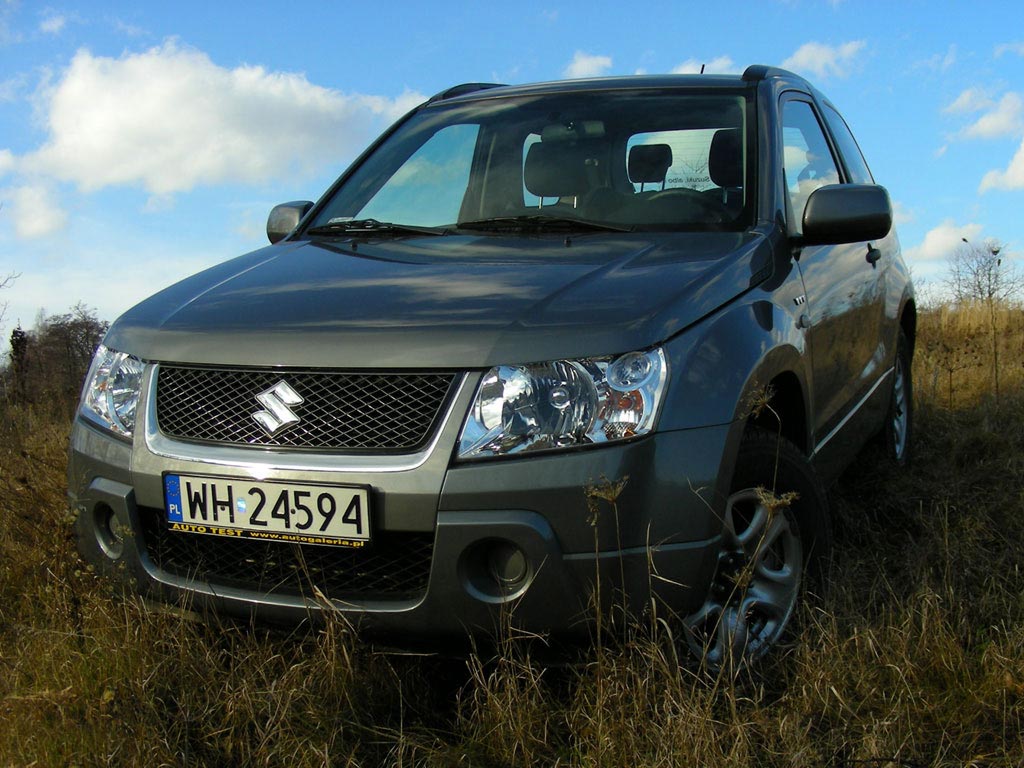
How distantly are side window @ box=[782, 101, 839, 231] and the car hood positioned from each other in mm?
602

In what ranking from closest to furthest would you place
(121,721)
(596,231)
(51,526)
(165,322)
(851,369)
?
(121,721) → (165,322) → (596,231) → (51,526) → (851,369)

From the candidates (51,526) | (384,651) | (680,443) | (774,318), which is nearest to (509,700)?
(384,651)

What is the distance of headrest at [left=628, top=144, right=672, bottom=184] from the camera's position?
345 centimetres

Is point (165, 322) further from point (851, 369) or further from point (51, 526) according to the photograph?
point (851, 369)

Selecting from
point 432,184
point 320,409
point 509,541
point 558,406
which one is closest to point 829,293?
point 432,184

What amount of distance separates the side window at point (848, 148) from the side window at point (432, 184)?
1.62 m

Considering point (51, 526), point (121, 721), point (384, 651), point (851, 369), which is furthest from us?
point (851, 369)

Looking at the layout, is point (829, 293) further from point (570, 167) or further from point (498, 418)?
point (498, 418)

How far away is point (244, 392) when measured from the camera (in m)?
2.44

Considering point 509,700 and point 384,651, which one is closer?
point 509,700

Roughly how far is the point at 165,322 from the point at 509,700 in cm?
127

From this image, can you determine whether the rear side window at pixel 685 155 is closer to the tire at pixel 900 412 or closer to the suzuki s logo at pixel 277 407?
the suzuki s logo at pixel 277 407

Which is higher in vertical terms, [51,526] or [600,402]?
[600,402]

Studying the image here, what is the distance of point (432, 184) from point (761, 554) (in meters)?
1.76
